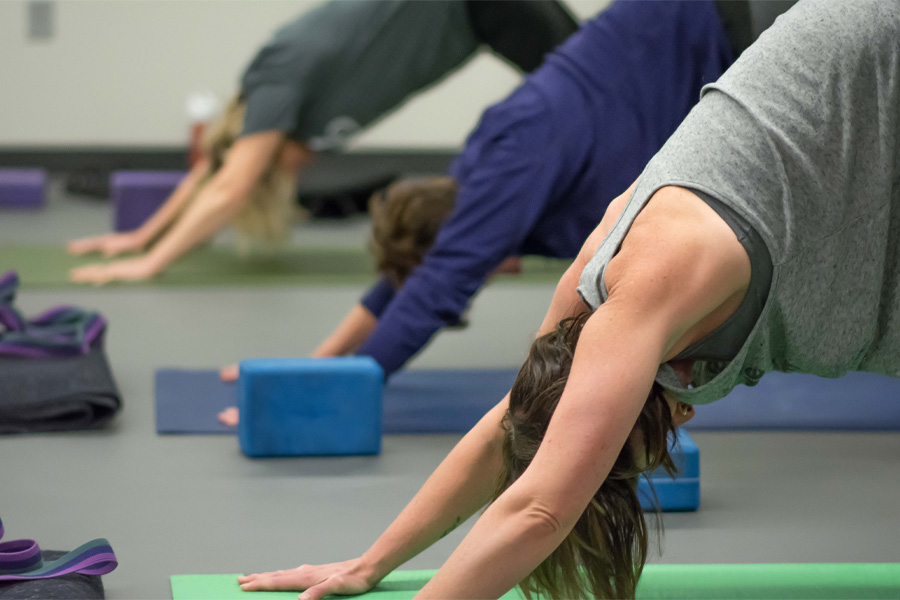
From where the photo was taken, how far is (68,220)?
5910 mm

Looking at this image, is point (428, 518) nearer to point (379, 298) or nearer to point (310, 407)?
point (310, 407)

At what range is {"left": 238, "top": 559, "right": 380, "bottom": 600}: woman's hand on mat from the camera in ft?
5.31

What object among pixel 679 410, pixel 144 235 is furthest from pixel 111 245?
pixel 679 410

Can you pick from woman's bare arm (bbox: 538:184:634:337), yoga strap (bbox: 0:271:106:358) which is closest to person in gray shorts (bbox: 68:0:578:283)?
yoga strap (bbox: 0:271:106:358)

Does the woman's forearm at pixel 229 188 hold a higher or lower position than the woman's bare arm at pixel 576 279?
lower

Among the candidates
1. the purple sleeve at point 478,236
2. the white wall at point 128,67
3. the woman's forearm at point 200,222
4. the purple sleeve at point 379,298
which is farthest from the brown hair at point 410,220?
the white wall at point 128,67

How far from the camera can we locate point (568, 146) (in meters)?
2.57

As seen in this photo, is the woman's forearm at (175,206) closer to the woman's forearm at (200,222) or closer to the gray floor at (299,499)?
the woman's forearm at (200,222)

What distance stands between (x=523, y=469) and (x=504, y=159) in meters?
1.39

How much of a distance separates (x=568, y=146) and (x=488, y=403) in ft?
2.40

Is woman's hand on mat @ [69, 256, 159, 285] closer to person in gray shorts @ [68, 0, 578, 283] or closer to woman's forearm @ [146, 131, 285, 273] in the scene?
person in gray shorts @ [68, 0, 578, 283]

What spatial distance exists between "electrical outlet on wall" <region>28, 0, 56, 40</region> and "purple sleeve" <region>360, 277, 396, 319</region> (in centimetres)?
515

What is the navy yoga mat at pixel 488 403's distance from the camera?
2703mm

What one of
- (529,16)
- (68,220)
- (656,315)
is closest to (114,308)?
(529,16)
